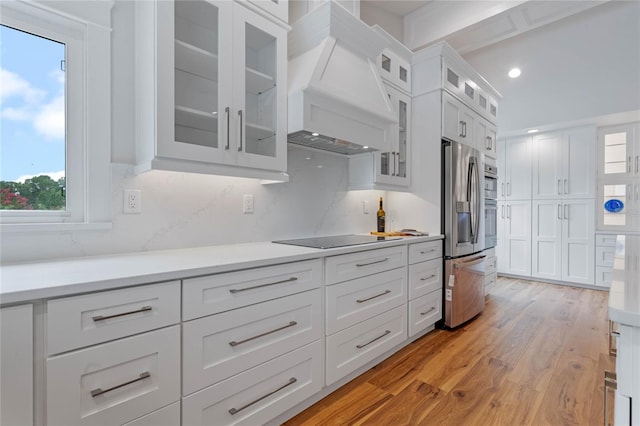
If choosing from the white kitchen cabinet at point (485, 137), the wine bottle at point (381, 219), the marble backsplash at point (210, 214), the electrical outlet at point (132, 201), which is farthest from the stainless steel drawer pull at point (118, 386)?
the white kitchen cabinet at point (485, 137)

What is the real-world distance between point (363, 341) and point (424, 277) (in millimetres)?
893

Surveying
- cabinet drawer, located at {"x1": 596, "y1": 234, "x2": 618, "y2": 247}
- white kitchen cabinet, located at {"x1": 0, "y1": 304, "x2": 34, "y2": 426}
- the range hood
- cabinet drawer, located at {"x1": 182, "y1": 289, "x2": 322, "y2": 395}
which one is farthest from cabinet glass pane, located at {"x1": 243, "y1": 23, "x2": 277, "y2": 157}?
cabinet drawer, located at {"x1": 596, "y1": 234, "x2": 618, "y2": 247}

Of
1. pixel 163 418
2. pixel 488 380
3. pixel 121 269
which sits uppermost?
pixel 121 269

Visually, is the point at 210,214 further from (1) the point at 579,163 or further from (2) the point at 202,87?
(1) the point at 579,163

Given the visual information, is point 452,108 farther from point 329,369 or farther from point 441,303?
point 329,369

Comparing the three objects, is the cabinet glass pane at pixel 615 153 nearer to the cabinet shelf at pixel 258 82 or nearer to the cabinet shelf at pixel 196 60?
the cabinet shelf at pixel 258 82

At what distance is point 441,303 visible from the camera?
9.37 ft

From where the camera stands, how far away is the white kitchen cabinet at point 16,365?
2.83 ft

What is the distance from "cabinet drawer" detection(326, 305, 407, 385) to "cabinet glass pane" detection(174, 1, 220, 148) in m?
1.31

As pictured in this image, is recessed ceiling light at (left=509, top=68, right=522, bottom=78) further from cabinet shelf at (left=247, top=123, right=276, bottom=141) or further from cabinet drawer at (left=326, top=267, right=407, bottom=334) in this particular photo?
cabinet shelf at (left=247, top=123, right=276, bottom=141)

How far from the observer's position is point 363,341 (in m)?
2.02

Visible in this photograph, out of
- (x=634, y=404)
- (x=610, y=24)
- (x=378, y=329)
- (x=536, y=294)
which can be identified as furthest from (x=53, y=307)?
(x=610, y=24)

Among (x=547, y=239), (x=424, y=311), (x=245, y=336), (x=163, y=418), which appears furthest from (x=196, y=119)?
(x=547, y=239)

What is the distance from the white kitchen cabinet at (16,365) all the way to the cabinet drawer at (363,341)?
49.2 inches
